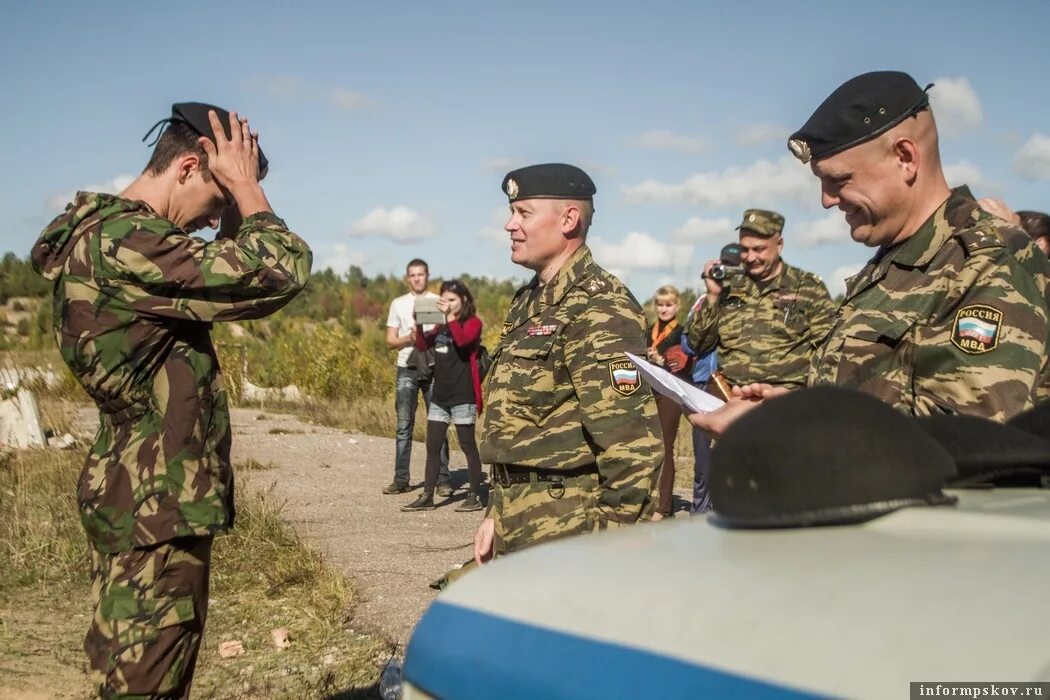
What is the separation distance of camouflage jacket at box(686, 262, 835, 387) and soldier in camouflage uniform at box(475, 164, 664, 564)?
3.52 m

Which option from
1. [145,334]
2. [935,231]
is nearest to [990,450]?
[935,231]

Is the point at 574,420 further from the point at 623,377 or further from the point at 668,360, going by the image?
the point at 668,360

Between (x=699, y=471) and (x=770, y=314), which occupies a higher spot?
(x=770, y=314)

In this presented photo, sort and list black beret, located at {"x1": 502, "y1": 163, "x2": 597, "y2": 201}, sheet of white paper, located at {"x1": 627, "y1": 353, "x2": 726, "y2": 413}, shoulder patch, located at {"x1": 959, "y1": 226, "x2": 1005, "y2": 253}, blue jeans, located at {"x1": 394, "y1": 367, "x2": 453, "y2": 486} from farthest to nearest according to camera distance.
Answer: blue jeans, located at {"x1": 394, "y1": 367, "x2": 453, "y2": 486} → black beret, located at {"x1": 502, "y1": 163, "x2": 597, "y2": 201} → sheet of white paper, located at {"x1": 627, "y1": 353, "x2": 726, "y2": 413} → shoulder patch, located at {"x1": 959, "y1": 226, "x2": 1005, "y2": 253}

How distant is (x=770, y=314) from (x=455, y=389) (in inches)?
123

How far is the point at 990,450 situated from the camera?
64.2 inches

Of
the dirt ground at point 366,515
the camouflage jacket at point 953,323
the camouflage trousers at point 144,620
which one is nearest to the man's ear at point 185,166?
the camouflage trousers at point 144,620

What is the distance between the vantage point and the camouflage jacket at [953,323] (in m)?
2.27

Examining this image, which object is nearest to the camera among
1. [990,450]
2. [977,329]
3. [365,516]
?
[990,450]

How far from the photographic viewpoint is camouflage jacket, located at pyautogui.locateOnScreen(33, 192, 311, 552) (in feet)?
10.1

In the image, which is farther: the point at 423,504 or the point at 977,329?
the point at 423,504

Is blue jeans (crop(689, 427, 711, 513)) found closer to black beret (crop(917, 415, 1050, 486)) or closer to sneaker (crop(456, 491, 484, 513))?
sneaker (crop(456, 491, 484, 513))

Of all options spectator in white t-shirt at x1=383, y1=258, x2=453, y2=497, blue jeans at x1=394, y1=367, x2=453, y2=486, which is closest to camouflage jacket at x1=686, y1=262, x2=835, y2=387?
spectator in white t-shirt at x1=383, y1=258, x2=453, y2=497

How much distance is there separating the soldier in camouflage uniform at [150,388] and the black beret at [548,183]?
3.66 feet
